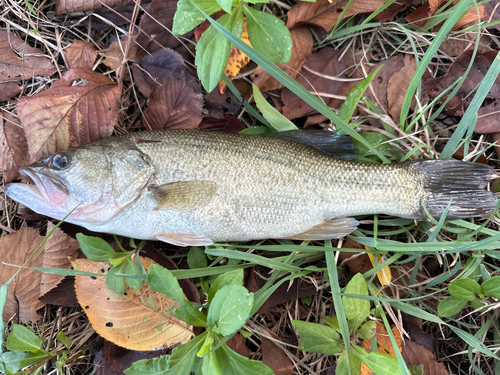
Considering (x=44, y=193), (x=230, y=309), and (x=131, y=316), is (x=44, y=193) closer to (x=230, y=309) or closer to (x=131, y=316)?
(x=131, y=316)

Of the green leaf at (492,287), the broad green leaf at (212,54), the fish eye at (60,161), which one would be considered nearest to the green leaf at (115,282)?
the fish eye at (60,161)

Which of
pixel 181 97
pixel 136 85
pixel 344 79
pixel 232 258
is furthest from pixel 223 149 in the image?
pixel 344 79

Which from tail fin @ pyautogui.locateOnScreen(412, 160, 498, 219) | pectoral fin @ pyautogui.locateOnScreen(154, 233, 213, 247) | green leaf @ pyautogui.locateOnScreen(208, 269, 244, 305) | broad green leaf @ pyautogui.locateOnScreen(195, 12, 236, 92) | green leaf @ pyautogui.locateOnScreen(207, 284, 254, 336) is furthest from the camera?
tail fin @ pyautogui.locateOnScreen(412, 160, 498, 219)

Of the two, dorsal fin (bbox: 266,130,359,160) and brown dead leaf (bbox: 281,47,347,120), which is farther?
brown dead leaf (bbox: 281,47,347,120)

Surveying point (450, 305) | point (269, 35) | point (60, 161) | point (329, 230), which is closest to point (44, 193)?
point (60, 161)

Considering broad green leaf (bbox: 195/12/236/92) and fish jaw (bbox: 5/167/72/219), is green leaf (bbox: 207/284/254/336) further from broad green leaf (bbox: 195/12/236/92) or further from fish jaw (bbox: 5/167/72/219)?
broad green leaf (bbox: 195/12/236/92)

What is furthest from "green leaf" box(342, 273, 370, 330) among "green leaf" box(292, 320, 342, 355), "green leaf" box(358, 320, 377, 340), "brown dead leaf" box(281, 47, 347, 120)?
"brown dead leaf" box(281, 47, 347, 120)

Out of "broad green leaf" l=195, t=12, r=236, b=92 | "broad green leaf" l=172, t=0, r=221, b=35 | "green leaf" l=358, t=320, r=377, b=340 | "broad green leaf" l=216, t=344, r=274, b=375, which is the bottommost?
"green leaf" l=358, t=320, r=377, b=340
